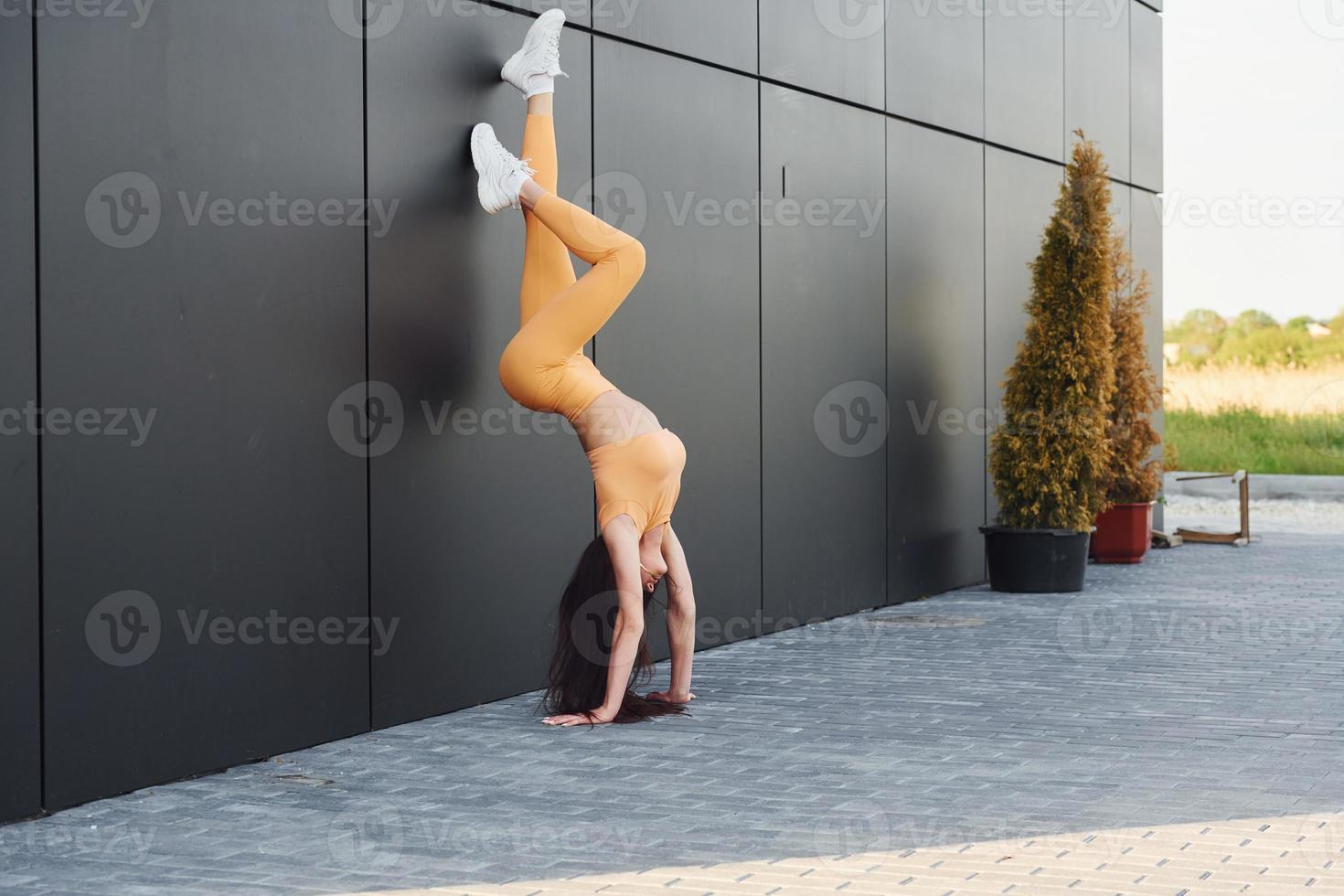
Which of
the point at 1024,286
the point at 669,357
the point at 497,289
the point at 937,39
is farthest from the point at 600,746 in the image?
the point at 1024,286

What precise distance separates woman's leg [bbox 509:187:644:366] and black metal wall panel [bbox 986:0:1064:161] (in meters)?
6.48

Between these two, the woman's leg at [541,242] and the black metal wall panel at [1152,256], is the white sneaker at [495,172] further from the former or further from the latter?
the black metal wall panel at [1152,256]

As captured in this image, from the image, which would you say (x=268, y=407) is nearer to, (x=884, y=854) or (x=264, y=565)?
(x=264, y=565)

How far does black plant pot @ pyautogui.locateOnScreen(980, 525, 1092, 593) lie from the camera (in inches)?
472

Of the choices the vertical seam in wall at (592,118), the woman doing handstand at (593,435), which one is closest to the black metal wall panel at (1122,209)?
the vertical seam in wall at (592,118)

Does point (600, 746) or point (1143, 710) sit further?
point (1143, 710)

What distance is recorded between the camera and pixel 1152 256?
16469 mm

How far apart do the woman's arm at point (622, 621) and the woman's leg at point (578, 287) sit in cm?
83

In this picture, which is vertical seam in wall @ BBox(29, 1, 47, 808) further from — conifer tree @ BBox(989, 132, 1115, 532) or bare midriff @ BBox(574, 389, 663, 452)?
conifer tree @ BBox(989, 132, 1115, 532)

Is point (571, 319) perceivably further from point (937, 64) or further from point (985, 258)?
point (985, 258)

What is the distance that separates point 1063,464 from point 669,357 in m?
4.15

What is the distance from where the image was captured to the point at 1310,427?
2608 cm

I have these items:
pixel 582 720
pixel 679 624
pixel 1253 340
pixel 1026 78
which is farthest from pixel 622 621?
pixel 1253 340

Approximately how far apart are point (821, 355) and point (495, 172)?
3.78 m
